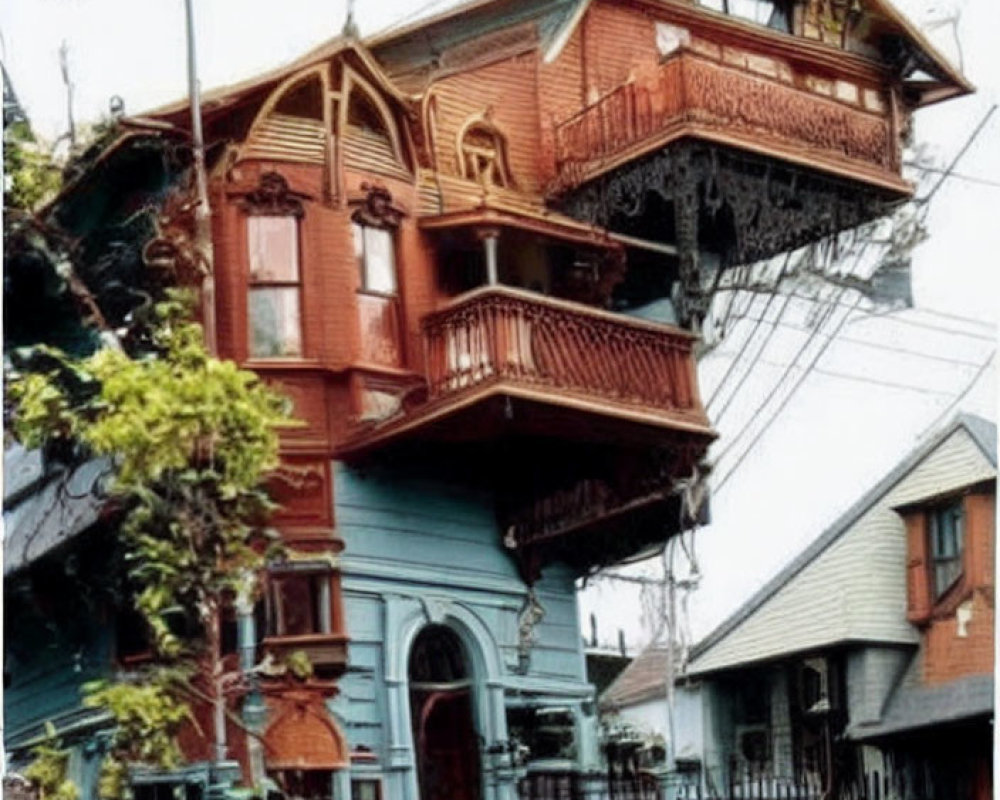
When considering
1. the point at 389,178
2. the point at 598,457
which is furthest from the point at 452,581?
the point at 389,178

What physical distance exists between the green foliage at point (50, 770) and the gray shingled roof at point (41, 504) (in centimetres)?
35

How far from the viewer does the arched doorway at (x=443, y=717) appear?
5.33 m

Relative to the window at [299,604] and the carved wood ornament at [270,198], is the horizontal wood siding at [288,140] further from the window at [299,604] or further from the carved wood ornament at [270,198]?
the window at [299,604]

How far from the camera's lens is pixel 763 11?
590 cm

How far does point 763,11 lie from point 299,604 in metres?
1.69

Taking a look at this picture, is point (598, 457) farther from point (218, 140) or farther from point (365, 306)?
point (218, 140)

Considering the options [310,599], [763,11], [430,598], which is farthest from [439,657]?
[763,11]

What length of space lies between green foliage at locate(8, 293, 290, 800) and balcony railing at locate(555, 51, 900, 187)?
3.14 feet

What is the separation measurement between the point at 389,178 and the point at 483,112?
25 cm

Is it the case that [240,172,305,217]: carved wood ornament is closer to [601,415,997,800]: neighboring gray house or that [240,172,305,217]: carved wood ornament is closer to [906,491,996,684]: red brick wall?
[601,415,997,800]: neighboring gray house

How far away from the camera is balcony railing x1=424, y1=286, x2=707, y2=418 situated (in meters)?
5.53

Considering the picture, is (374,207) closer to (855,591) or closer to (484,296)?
(484,296)

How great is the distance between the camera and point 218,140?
17.9 feet

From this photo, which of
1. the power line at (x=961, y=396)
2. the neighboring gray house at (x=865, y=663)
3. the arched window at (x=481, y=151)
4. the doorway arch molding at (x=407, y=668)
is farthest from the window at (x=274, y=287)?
the power line at (x=961, y=396)
